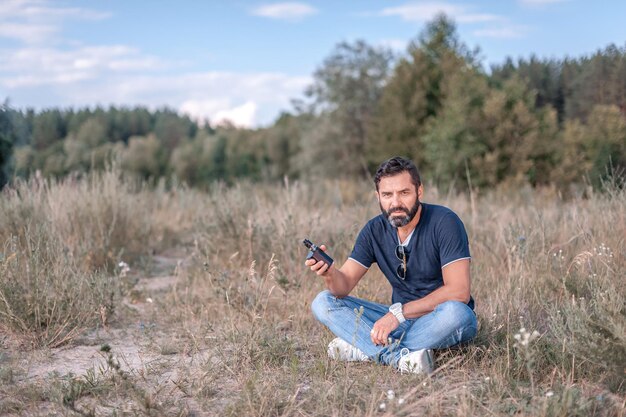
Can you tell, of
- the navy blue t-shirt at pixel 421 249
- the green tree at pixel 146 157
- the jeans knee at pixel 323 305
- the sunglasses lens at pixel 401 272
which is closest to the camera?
the navy blue t-shirt at pixel 421 249

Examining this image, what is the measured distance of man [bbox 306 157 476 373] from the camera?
134 inches

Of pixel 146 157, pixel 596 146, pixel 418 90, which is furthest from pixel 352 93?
pixel 596 146

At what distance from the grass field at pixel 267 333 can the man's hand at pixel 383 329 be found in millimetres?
170

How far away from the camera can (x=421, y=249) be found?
142 inches

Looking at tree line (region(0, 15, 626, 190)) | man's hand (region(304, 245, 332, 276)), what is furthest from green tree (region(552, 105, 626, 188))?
man's hand (region(304, 245, 332, 276))

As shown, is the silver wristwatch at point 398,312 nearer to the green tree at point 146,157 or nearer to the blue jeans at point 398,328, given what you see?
the blue jeans at point 398,328

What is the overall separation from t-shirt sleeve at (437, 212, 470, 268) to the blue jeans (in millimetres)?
250

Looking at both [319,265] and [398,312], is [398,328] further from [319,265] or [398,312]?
[319,265]

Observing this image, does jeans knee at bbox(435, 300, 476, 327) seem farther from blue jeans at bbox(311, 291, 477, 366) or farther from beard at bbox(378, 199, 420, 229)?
beard at bbox(378, 199, 420, 229)

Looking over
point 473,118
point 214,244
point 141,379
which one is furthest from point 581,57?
point 473,118

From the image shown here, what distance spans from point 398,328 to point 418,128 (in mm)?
19983

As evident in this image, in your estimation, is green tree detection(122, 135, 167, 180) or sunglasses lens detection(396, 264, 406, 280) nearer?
sunglasses lens detection(396, 264, 406, 280)

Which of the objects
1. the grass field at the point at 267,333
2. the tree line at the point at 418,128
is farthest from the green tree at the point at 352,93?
the grass field at the point at 267,333

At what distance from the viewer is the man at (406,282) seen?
11.2 feet
